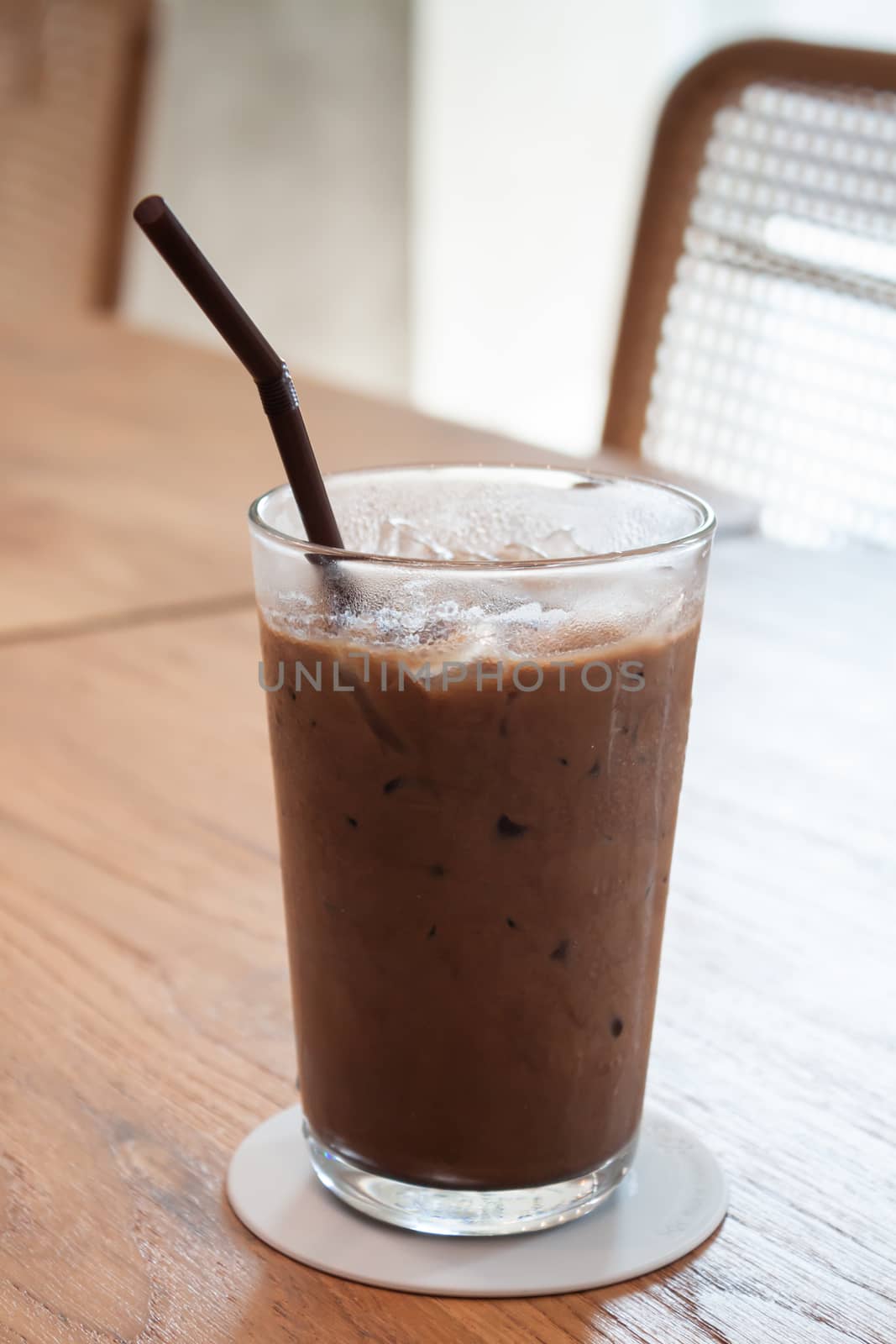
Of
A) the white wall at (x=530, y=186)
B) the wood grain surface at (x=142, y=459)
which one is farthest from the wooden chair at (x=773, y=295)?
the white wall at (x=530, y=186)

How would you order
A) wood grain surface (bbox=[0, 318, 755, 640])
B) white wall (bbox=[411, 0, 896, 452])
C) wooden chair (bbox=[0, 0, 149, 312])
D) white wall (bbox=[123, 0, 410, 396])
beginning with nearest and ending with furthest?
wood grain surface (bbox=[0, 318, 755, 640]), wooden chair (bbox=[0, 0, 149, 312]), white wall (bbox=[411, 0, 896, 452]), white wall (bbox=[123, 0, 410, 396])

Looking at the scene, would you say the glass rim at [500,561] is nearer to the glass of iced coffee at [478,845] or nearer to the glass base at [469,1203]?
the glass of iced coffee at [478,845]

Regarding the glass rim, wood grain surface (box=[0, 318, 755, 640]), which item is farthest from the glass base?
wood grain surface (box=[0, 318, 755, 640])

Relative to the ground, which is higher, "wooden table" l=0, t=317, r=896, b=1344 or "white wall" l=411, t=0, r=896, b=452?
"wooden table" l=0, t=317, r=896, b=1344

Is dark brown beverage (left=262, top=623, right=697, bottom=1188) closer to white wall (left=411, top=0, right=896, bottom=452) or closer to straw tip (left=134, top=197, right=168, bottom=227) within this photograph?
straw tip (left=134, top=197, right=168, bottom=227)

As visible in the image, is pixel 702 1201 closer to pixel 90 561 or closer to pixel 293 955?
pixel 293 955

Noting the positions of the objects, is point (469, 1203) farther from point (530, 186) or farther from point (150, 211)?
point (530, 186)

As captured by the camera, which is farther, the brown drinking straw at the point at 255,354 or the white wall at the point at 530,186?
the white wall at the point at 530,186

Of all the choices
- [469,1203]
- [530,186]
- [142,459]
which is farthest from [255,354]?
[530,186]
